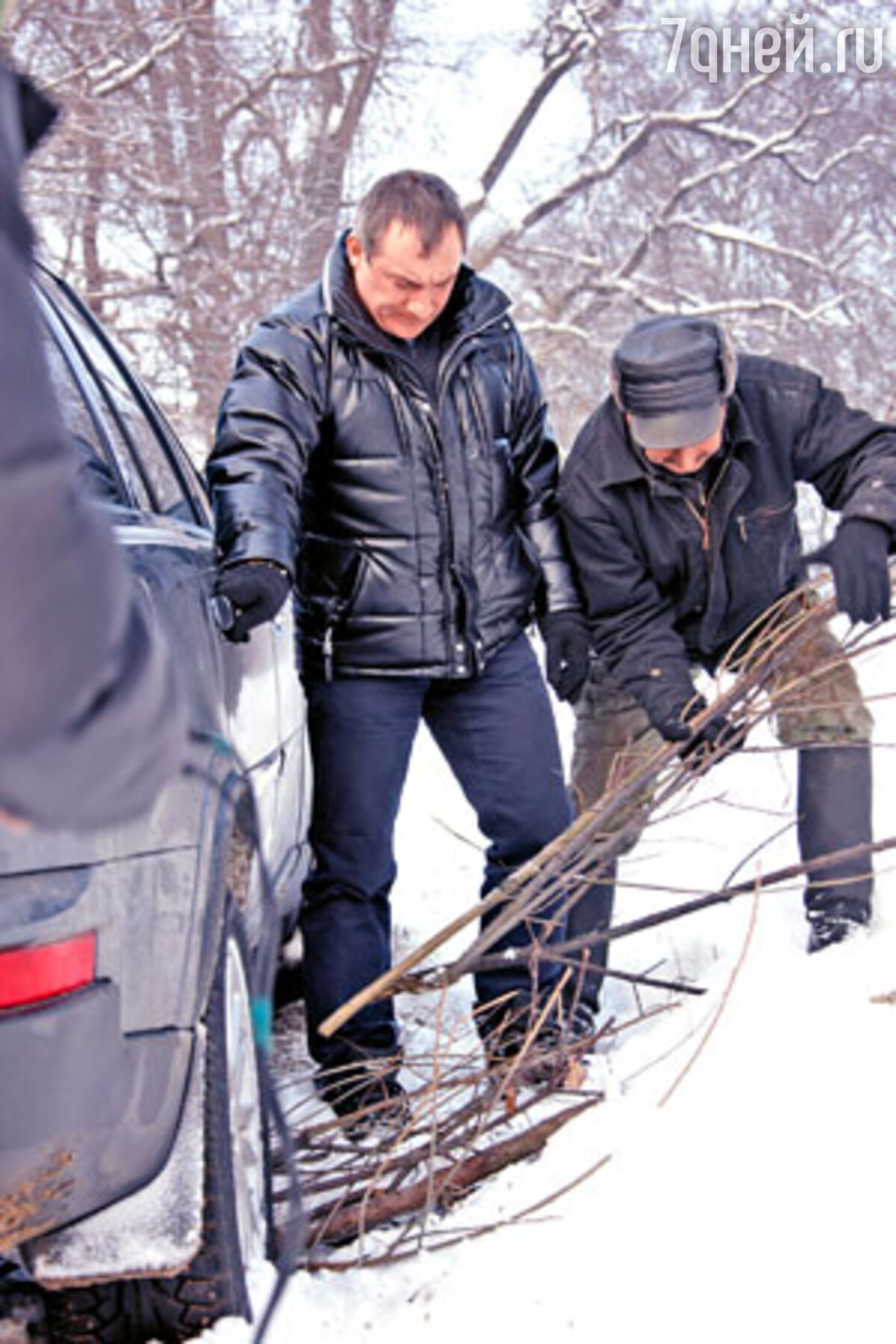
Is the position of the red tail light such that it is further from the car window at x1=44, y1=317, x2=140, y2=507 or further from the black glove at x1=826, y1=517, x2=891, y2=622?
the black glove at x1=826, y1=517, x2=891, y2=622

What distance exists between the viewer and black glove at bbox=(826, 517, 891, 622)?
11.2 feet

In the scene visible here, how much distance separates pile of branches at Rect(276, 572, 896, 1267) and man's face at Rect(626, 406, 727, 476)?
Result: 400mm

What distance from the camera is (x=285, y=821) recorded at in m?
3.56

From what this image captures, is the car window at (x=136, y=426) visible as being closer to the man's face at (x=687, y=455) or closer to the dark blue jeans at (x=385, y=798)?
the dark blue jeans at (x=385, y=798)

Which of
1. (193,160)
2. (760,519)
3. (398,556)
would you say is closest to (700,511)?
(760,519)

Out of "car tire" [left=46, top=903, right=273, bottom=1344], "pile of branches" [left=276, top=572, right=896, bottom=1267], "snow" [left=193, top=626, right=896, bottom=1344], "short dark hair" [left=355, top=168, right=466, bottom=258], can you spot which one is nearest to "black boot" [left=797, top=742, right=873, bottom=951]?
"pile of branches" [left=276, top=572, right=896, bottom=1267]

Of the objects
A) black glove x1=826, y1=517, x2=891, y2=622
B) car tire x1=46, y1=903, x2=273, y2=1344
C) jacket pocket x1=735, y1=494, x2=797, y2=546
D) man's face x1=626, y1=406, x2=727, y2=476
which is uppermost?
man's face x1=626, y1=406, x2=727, y2=476

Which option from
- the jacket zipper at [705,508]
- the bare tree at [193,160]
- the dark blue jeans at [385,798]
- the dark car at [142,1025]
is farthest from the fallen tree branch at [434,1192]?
the bare tree at [193,160]

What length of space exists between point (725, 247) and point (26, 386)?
23.7m

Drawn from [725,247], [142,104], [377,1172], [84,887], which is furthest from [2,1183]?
[725,247]

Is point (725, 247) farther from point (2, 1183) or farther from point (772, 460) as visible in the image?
point (2, 1183)

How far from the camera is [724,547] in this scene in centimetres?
384

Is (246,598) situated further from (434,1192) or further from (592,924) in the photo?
(592,924)

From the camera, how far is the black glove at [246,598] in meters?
2.85
